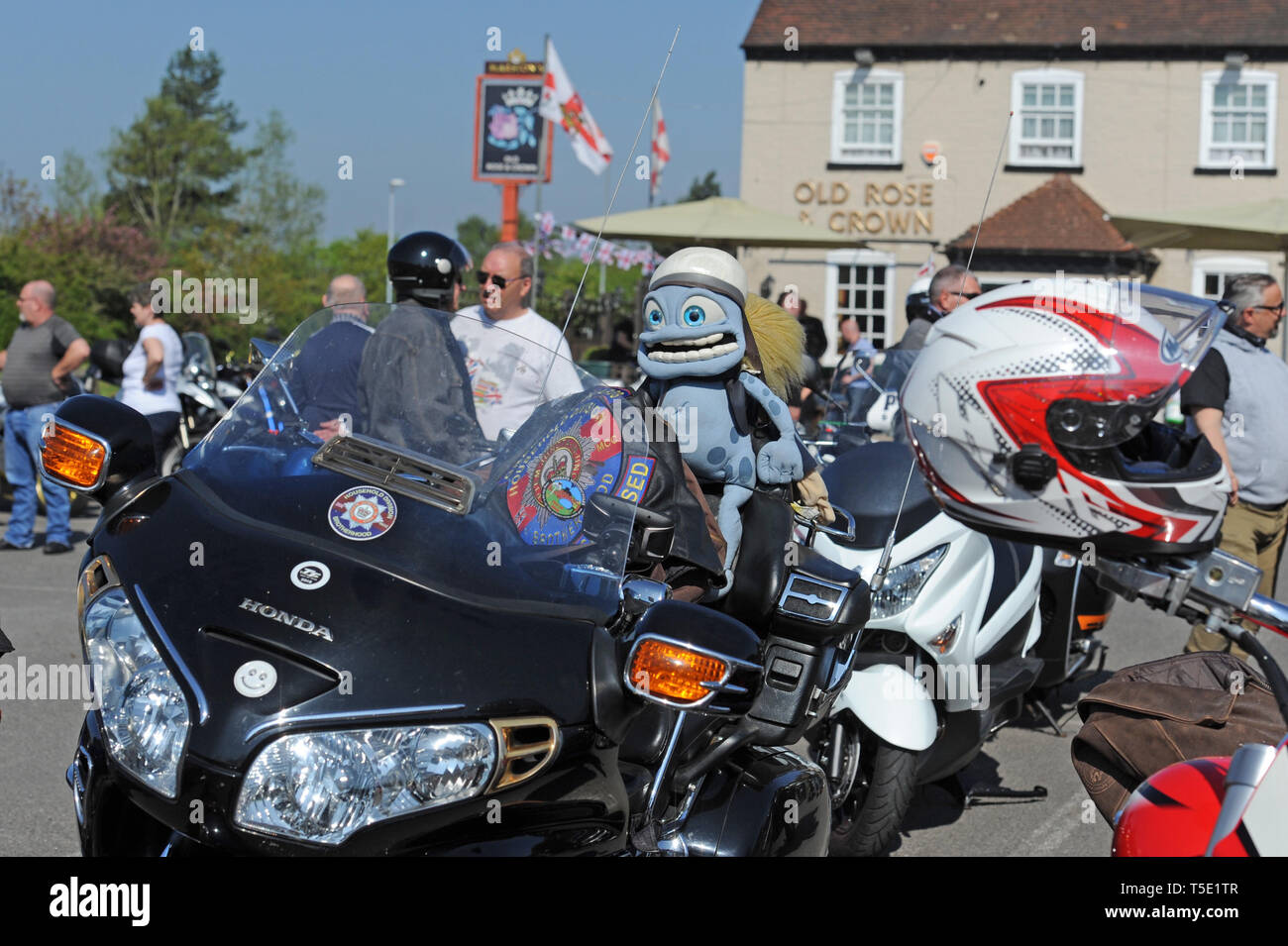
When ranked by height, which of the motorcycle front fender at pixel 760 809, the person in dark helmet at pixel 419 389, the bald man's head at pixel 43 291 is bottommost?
the motorcycle front fender at pixel 760 809

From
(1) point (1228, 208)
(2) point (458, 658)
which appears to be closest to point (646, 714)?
(2) point (458, 658)

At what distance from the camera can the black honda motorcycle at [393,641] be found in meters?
2.12

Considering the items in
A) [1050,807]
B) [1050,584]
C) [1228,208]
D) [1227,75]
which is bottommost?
[1050,807]

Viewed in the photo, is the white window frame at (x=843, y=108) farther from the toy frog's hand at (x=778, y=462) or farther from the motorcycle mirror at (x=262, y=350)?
the motorcycle mirror at (x=262, y=350)

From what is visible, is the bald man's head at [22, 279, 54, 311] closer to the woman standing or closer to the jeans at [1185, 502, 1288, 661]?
the woman standing

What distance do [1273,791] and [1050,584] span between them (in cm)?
399

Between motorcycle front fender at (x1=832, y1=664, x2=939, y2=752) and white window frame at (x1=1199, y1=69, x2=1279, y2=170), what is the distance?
24.0 metres

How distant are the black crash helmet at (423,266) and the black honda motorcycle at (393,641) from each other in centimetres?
236

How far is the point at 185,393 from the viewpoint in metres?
12.0

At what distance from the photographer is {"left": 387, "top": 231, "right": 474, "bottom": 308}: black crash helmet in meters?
5.29

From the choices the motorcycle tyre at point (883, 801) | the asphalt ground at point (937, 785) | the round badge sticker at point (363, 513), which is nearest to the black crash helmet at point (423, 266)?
the asphalt ground at point (937, 785)

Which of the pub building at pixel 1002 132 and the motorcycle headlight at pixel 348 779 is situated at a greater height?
the pub building at pixel 1002 132

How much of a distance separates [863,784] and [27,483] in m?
7.21
